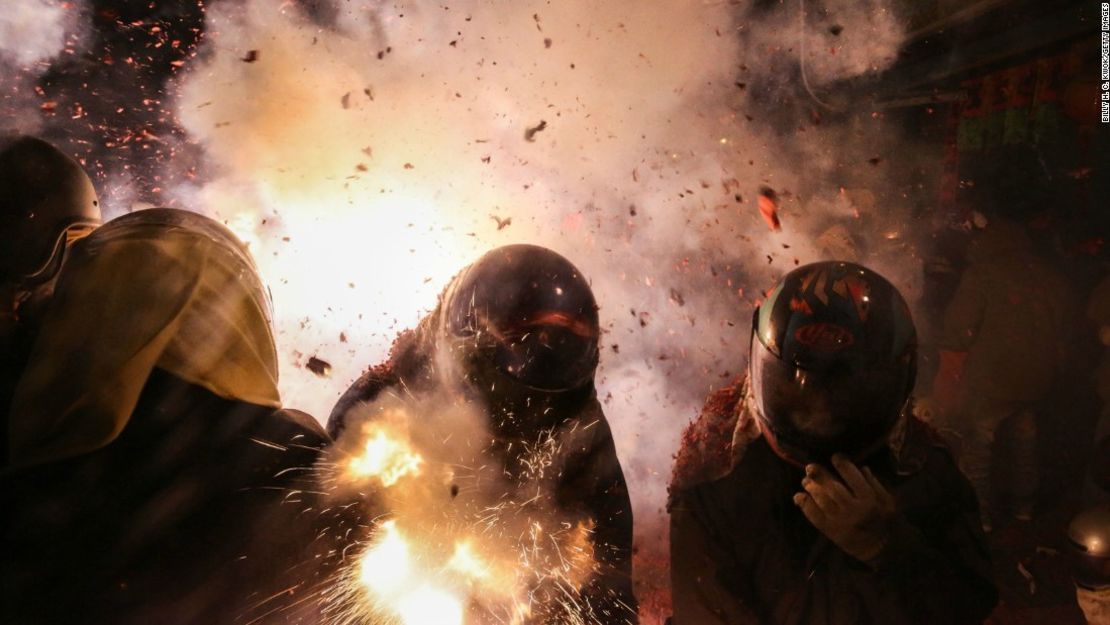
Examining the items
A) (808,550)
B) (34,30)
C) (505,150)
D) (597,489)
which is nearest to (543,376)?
(597,489)

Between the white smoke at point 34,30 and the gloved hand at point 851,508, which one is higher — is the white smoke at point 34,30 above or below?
below

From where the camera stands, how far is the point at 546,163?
6.26 meters

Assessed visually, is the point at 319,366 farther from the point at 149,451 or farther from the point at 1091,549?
the point at 1091,549

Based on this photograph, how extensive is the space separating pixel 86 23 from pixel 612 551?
22.4 ft

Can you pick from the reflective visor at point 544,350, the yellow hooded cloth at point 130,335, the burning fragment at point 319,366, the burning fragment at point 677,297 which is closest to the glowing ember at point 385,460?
the reflective visor at point 544,350

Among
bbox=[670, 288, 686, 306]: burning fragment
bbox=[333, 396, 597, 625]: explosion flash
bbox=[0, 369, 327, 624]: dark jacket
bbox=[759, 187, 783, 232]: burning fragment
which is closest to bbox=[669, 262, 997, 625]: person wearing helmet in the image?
bbox=[333, 396, 597, 625]: explosion flash

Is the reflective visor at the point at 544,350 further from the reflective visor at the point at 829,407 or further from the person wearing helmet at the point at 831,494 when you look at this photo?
the reflective visor at the point at 829,407

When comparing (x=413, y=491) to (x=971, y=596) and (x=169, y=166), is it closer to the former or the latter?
(x=971, y=596)

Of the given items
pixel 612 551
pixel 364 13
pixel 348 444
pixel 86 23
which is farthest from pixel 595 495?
pixel 86 23

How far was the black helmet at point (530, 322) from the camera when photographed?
135 inches

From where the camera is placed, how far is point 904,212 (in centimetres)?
665

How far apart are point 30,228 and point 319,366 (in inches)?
165

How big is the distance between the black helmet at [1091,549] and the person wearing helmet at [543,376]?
104 inches

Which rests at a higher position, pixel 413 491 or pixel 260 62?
pixel 260 62
